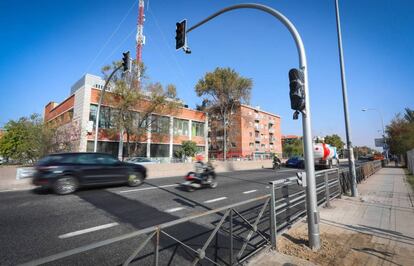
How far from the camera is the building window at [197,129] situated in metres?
43.8

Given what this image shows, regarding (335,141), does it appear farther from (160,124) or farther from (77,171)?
(77,171)

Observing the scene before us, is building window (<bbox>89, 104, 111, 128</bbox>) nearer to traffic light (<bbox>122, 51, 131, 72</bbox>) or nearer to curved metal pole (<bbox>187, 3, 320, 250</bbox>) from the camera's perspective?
traffic light (<bbox>122, 51, 131, 72</bbox>)

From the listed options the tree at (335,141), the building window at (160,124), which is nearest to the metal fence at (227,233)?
the building window at (160,124)

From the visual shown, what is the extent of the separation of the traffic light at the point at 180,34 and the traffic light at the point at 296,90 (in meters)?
5.14

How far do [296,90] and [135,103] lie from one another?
88.0ft

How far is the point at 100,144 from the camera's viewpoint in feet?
100

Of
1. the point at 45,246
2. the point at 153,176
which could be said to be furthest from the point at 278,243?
the point at 153,176

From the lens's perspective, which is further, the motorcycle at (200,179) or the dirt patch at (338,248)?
the motorcycle at (200,179)

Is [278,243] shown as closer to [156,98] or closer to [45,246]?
[45,246]

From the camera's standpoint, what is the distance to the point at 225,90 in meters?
41.2

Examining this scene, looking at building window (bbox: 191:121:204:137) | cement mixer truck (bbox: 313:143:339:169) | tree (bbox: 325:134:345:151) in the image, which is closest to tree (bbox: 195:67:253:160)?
building window (bbox: 191:121:204:137)

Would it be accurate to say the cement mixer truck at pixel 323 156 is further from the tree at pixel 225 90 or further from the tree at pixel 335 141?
the tree at pixel 335 141

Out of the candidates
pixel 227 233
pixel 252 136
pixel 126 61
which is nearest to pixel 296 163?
pixel 126 61

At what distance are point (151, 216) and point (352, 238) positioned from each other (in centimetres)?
474
